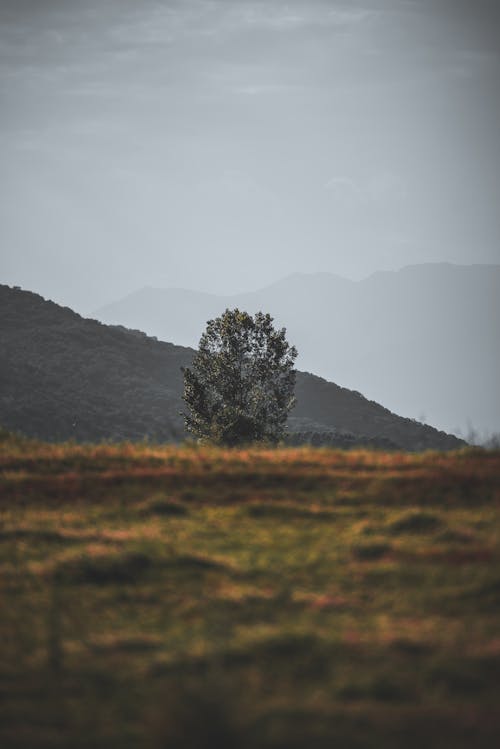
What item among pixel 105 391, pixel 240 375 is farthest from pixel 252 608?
pixel 105 391

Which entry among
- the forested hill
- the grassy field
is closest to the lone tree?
the forested hill

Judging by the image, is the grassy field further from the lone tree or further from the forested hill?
the forested hill

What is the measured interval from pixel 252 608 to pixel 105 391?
98.6 meters

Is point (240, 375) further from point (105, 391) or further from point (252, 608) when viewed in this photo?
point (105, 391)

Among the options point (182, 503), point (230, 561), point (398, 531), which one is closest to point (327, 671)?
point (230, 561)

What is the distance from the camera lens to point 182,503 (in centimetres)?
1652

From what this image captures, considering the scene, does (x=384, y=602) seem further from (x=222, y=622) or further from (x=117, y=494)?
(x=117, y=494)

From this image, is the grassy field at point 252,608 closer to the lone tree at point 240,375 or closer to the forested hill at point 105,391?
the lone tree at point 240,375

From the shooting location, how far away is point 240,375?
5234 centimetres

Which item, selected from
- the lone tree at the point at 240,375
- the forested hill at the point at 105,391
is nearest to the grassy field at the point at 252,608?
the lone tree at the point at 240,375

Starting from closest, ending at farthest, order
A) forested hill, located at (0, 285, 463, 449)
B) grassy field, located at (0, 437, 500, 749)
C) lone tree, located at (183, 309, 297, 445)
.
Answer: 1. grassy field, located at (0, 437, 500, 749)
2. lone tree, located at (183, 309, 297, 445)
3. forested hill, located at (0, 285, 463, 449)

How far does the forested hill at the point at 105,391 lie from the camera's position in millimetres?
87062

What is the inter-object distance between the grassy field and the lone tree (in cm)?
3150

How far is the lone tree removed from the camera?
50.4m
